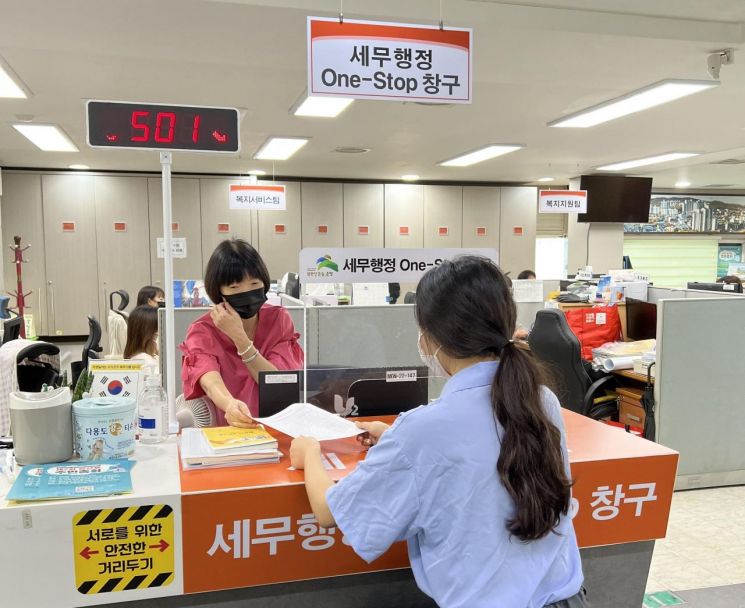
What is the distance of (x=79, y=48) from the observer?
11.4 ft

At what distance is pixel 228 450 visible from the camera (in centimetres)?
153

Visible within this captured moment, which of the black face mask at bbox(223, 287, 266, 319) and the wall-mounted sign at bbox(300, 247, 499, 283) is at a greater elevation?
the wall-mounted sign at bbox(300, 247, 499, 283)

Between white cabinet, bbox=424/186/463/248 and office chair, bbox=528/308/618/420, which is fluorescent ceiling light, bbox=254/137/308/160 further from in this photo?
office chair, bbox=528/308/618/420

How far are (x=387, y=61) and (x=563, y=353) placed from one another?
91.0 inches

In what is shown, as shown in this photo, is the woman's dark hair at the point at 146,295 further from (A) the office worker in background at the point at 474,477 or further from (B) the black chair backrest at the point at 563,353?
(A) the office worker in background at the point at 474,477

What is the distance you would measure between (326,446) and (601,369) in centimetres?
334

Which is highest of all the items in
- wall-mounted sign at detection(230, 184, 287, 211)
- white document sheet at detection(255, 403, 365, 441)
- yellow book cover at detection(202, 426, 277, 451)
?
wall-mounted sign at detection(230, 184, 287, 211)

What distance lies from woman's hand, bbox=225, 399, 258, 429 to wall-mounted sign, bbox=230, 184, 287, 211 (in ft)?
20.5

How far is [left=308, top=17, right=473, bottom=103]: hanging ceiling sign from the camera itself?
2.51 meters

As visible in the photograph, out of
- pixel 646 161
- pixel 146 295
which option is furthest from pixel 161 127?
pixel 646 161

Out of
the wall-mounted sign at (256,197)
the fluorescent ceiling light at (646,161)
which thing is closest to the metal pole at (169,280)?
the wall-mounted sign at (256,197)

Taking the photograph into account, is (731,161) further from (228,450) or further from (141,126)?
(228,450)

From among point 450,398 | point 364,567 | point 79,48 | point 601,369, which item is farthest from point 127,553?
point 601,369

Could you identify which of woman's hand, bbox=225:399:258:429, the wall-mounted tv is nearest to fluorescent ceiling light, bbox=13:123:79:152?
woman's hand, bbox=225:399:258:429
